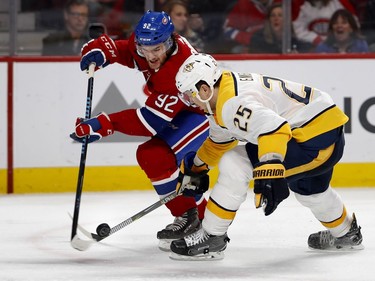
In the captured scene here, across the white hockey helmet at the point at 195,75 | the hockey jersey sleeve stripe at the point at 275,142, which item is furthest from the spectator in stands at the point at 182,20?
the hockey jersey sleeve stripe at the point at 275,142

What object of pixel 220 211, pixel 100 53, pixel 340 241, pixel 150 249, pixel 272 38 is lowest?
pixel 150 249

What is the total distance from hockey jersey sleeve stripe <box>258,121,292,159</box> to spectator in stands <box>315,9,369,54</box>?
2.59 meters

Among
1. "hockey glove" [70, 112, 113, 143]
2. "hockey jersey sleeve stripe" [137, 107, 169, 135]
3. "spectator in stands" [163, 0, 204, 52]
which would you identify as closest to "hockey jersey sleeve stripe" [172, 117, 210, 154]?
"hockey jersey sleeve stripe" [137, 107, 169, 135]

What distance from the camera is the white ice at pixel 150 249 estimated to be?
3746 mm

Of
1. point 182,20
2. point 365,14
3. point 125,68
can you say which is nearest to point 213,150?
point 125,68

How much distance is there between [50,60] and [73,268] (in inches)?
91.0

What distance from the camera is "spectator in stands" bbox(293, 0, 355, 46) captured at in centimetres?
621

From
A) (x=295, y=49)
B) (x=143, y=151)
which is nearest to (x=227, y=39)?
(x=295, y=49)

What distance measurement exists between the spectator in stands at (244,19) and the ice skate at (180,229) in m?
2.01

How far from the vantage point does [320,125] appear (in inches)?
154

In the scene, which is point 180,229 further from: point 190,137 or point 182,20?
point 182,20

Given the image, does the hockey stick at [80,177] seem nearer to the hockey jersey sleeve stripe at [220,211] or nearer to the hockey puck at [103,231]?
the hockey puck at [103,231]

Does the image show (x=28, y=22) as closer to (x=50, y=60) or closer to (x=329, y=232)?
(x=50, y=60)

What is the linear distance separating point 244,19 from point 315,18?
0.42 m
